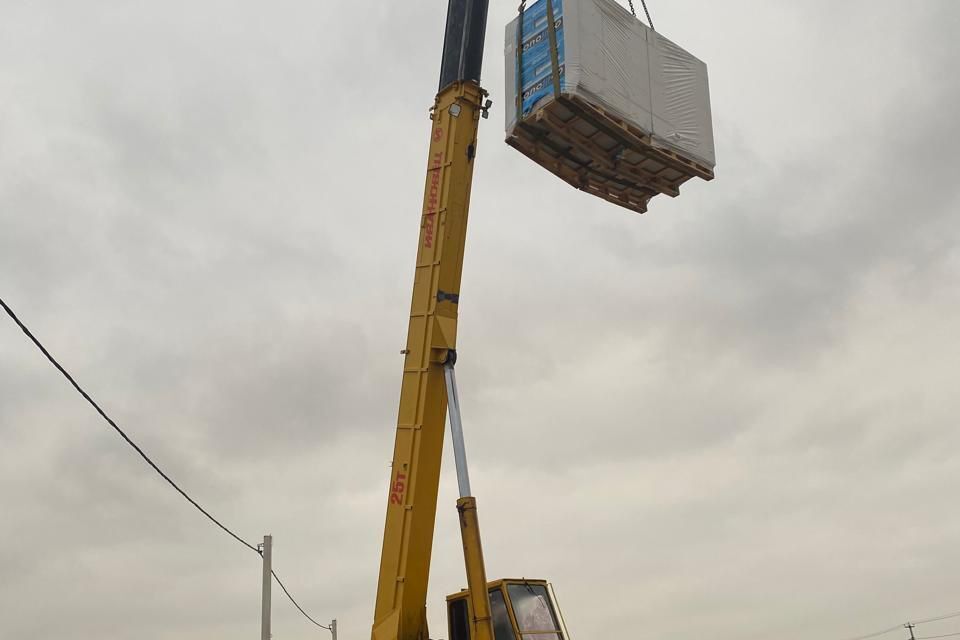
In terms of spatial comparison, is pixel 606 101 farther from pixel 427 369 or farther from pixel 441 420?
pixel 441 420

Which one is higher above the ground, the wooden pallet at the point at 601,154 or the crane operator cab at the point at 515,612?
the wooden pallet at the point at 601,154

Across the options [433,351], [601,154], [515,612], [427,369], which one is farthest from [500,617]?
[601,154]

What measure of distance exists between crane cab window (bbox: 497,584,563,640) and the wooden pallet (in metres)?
5.24

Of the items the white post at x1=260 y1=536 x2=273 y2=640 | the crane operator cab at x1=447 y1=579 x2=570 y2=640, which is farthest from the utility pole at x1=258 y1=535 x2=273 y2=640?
the crane operator cab at x1=447 y1=579 x2=570 y2=640

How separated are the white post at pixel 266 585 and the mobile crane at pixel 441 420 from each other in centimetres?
967

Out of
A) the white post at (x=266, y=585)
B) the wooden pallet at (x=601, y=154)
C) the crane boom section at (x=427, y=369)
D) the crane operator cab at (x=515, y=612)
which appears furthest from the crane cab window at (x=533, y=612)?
the white post at (x=266, y=585)

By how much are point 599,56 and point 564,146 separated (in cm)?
126

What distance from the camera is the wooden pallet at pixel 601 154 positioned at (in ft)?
32.3

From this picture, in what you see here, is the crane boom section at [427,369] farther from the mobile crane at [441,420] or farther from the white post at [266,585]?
the white post at [266,585]

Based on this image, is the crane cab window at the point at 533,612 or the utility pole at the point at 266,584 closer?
the crane cab window at the point at 533,612

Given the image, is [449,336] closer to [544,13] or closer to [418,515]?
[418,515]

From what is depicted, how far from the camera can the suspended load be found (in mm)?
9656

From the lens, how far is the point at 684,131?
1079 centimetres

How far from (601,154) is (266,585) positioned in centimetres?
1232
